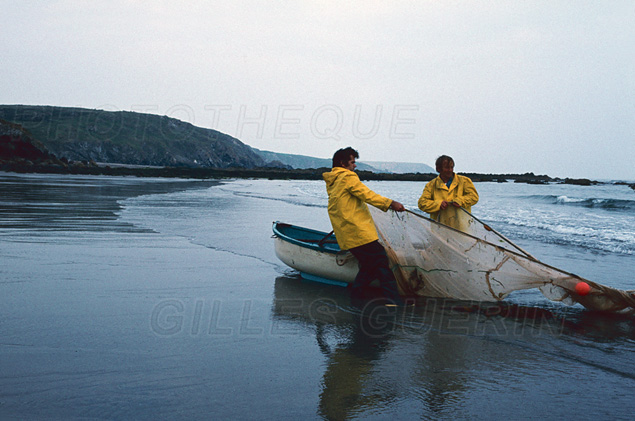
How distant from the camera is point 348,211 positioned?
251 inches

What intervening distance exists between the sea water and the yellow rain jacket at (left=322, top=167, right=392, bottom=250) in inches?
32.5

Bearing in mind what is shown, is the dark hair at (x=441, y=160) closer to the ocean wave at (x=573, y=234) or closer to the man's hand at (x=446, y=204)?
the man's hand at (x=446, y=204)

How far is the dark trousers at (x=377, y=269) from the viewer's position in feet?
21.2

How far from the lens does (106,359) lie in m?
4.18

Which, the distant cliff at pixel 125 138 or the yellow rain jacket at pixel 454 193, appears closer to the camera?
the yellow rain jacket at pixel 454 193

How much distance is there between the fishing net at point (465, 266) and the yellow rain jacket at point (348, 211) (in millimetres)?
523

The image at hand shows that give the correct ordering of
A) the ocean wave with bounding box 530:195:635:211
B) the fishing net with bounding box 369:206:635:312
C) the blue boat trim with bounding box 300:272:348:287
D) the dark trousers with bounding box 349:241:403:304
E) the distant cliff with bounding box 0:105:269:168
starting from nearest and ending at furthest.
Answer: the fishing net with bounding box 369:206:635:312, the dark trousers with bounding box 349:241:403:304, the blue boat trim with bounding box 300:272:348:287, the ocean wave with bounding box 530:195:635:211, the distant cliff with bounding box 0:105:269:168

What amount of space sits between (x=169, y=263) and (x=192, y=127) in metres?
168

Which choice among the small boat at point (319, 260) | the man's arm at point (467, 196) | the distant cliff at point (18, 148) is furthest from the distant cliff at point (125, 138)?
the man's arm at point (467, 196)

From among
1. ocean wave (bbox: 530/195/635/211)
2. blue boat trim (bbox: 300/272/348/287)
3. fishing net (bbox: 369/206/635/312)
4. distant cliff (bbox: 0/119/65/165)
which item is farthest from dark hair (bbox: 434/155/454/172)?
distant cliff (bbox: 0/119/65/165)

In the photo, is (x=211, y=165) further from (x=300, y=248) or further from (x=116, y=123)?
(x=300, y=248)

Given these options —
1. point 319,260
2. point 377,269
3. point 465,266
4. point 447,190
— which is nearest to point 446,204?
point 447,190

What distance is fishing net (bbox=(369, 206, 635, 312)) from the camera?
5980 mm

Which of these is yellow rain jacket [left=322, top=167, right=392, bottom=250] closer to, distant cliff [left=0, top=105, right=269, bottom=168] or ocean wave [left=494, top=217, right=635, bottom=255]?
ocean wave [left=494, top=217, right=635, bottom=255]
